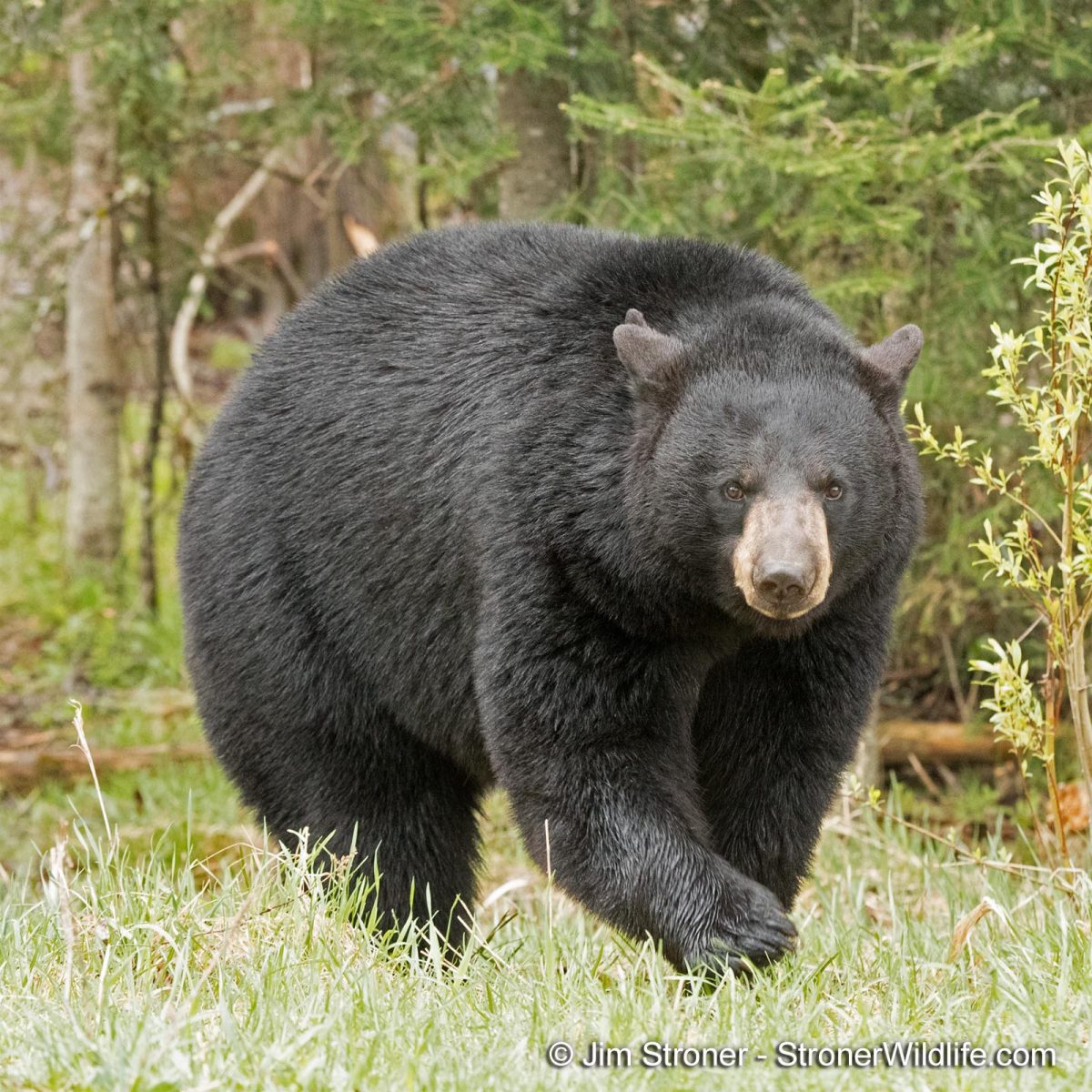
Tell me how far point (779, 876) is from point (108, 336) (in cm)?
711

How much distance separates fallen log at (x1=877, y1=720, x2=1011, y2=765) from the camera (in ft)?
27.7

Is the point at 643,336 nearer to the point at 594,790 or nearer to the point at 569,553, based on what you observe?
the point at 569,553

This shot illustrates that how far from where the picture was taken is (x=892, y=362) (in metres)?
4.26

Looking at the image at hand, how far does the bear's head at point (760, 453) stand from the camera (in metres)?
3.93

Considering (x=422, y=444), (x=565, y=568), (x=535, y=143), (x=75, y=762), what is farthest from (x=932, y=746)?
(x=565, y=568)

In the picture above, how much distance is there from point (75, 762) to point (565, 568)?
5268 mm

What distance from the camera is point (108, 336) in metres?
10.3

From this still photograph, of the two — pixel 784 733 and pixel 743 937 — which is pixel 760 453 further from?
→ pixel 743 937

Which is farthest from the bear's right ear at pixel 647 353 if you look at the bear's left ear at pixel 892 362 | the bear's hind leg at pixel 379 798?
the bear's hind leg at pixel 379 798

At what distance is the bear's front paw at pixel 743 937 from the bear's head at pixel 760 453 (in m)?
0.69

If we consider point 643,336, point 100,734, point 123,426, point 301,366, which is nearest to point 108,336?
point 123,426

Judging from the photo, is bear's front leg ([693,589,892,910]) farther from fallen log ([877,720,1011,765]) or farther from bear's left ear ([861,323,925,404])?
fallen log ([877,720,1011,765])
